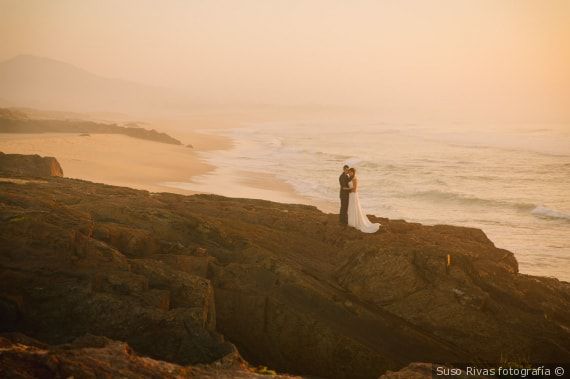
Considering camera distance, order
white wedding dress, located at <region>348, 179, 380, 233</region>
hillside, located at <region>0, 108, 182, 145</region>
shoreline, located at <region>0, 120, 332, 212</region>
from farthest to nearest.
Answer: hillside, located at <region>0, 108, 182, 145</region>, shoreline, located at <region>0, 120, 332, 212</region>, white wedding dress, located at <region>348, 179, 380, 233</region>

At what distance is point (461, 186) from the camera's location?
32.1 m

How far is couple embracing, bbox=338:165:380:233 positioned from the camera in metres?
11.4

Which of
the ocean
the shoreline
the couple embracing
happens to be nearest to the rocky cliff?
the couple embracing

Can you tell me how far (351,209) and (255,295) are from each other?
17.9 feet

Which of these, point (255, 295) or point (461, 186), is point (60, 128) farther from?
point (255, 295)

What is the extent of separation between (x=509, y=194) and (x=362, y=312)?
26.6 meters

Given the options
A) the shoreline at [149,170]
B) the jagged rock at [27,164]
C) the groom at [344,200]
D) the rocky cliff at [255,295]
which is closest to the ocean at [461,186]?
the shoreline at [149,170]

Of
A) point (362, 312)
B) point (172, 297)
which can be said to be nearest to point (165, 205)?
point (172, 297)

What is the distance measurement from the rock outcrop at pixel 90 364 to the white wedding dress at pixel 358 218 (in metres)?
6.74

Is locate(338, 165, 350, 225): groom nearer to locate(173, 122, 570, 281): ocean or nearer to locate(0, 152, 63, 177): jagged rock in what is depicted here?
locate(173, 122, 570, 281): ocean

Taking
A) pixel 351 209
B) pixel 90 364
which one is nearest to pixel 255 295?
pixel 90 364

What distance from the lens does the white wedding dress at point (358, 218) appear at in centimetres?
1130

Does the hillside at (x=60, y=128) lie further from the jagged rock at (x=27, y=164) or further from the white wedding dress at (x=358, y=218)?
the white wedding dress at (x=358, y=218)

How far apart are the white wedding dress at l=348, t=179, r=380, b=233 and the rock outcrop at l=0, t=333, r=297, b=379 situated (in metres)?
6.74
